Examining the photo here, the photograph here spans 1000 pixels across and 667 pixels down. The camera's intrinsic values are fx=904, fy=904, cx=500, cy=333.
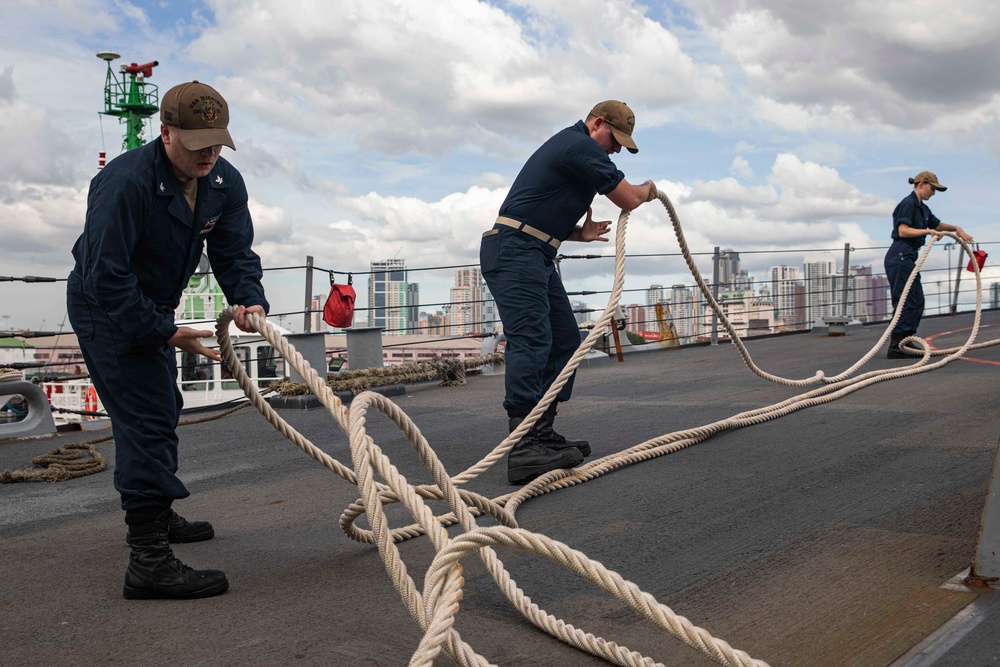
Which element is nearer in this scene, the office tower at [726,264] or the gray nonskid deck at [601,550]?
the gray nonskid deck at [601,550]

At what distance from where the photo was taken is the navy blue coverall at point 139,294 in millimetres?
2654

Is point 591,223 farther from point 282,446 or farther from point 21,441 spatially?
point 21,441

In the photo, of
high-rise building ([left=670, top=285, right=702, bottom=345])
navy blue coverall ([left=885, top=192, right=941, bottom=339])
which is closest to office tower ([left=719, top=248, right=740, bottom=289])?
high-rise building ([left=670, top=285, right=702, bottom=345])

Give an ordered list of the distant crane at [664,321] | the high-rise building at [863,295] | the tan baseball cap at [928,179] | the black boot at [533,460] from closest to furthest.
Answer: the black boot at [533,460], the tan baseball cap at [928,179], the distant crane at [664,321], the high-rise building at [863,295]

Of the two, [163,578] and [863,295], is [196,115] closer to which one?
[163,578]

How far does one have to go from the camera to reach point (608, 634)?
2258 mm

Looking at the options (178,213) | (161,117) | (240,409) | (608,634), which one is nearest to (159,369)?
(178,213)

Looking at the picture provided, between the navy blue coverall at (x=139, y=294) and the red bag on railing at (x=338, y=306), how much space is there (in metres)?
5.34

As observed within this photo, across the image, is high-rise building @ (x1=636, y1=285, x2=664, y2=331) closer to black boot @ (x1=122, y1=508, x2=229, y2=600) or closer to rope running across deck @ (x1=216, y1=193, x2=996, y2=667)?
rope running across deck @ (x1=216, y1=193, x2=996, y2=667)

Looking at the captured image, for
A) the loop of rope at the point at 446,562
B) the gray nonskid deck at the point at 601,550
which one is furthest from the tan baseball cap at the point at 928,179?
the loop of rope at the point at 446,562

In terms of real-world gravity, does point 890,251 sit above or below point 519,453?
above

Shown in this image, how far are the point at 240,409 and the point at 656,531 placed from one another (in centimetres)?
477

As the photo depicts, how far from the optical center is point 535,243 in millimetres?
4270

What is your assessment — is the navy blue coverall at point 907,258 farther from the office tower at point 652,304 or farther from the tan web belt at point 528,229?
the tan web belt at point 528,229
